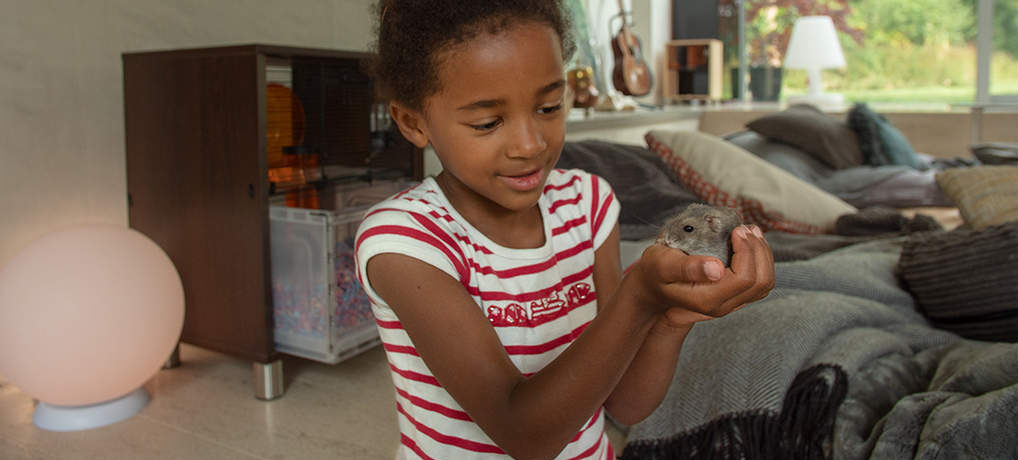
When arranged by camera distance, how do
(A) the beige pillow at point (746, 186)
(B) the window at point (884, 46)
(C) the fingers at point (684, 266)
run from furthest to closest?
(B) the window at point (884, 46), (A) the beige pillow at point (746, 186), (C) the fingers at point (684, 266)

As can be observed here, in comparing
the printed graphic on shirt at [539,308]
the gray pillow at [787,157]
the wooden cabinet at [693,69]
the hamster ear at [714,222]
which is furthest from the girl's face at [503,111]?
the wooden cabinet at [693,69]

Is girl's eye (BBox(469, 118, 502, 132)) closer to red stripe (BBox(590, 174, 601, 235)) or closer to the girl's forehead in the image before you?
the girl's forehead

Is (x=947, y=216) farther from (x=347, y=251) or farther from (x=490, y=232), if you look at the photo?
(x=490, y=232)

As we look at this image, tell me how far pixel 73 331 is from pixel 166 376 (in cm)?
42

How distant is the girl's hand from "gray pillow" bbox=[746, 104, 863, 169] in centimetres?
314

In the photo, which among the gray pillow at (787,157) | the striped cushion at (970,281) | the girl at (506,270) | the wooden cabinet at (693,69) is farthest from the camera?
the wooden cabinet at (693,69)

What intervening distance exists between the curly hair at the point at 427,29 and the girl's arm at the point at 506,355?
0.57 feet

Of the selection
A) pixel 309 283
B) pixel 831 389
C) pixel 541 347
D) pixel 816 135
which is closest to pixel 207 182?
pixel 309 283

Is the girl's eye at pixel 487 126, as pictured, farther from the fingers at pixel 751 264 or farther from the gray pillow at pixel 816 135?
the gray pillow at pixel 816 135

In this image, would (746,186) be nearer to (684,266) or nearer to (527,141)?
(527,141)

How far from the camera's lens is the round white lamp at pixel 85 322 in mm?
1423

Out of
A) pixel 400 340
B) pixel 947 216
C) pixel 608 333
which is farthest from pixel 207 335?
pixel 947 216

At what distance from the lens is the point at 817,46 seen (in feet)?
16.7

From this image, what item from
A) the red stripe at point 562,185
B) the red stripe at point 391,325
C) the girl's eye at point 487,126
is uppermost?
the girl's eye at point 487,126
